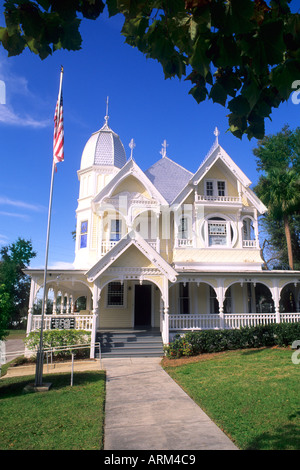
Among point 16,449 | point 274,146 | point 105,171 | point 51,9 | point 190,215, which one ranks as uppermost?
point 274,146

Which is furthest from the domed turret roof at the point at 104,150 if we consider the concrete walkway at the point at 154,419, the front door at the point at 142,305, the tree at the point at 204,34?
the tree at the point at 204,34

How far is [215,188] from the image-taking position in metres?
21.8

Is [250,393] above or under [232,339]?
under

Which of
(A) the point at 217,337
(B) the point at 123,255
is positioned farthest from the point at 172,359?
(B) the point at 123,255

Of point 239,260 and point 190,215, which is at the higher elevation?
point 190,215

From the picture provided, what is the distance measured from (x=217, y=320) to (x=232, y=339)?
1.93 m

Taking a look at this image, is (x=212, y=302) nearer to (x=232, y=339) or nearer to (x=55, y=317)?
(x=232, y=339)

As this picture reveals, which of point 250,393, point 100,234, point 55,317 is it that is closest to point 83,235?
point 100,234

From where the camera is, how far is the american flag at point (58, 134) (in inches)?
496

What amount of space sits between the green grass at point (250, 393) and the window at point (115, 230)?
30.6 ft

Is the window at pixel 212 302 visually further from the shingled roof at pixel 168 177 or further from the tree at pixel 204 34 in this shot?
the tree at pixel 204 34

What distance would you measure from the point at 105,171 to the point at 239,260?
36.3 feet

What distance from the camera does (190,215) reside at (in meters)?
21.0
